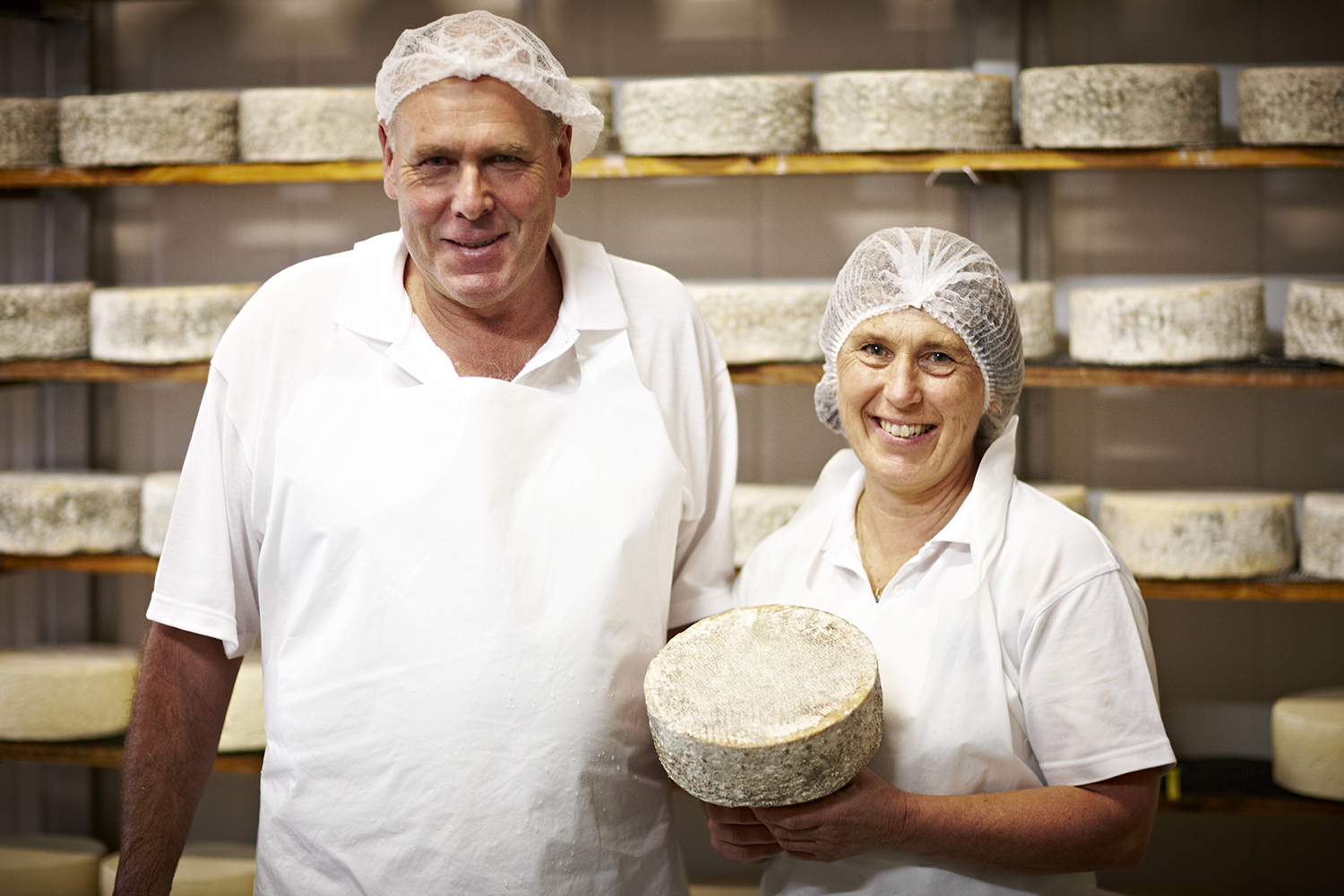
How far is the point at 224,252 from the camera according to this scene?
3.14m

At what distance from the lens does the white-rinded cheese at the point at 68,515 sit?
2648mm

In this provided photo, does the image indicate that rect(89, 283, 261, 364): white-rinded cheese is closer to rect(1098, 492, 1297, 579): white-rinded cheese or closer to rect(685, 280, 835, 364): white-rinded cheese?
rect(685, 280, 835, 364): white-rinded cheese

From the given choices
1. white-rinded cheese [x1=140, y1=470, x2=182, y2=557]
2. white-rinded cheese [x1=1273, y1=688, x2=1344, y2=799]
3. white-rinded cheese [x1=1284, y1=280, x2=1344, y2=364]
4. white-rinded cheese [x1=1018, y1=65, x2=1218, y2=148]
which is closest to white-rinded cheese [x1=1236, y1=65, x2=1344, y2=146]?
white-rinded cheese [x1=1018, y1=65, x2=1218, y2=148]

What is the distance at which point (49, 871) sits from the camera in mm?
2715

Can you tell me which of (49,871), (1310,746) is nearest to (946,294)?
(1310,746)

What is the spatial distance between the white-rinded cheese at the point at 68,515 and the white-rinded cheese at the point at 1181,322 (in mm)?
2319

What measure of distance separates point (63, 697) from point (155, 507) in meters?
0.51

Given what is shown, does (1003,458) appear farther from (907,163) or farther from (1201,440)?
(1201,440)

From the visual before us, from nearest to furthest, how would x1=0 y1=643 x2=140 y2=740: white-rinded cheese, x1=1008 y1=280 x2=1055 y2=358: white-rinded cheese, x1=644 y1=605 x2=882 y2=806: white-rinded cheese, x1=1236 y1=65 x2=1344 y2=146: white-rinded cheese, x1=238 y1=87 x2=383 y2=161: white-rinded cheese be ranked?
x1=644 y1=605 x2=882 y2=806: white-rinded cheese, x1=1236 y1=65 x2=1344 y2=146: white-rinded cheese, x1=1008 y1=280 x2=1055 y2=358: white-rinded cheese, x1=238 y1=87 x2=383 y2=161: white-rinded cheese, x1=0 y1=643 x2=140 y2=740: white-rinded cheese

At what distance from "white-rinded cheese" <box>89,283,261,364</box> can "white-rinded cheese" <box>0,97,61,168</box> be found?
0.38m

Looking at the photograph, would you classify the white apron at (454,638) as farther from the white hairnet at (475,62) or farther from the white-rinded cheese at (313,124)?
the white-rinded cheese at (313,124)

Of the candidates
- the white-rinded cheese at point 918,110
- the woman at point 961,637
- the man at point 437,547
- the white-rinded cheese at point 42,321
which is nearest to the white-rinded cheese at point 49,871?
the white-rinded cheese at point 42,321

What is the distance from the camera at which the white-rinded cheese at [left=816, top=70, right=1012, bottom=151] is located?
2.37 metres

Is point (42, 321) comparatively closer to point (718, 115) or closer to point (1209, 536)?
point (718, 115)
